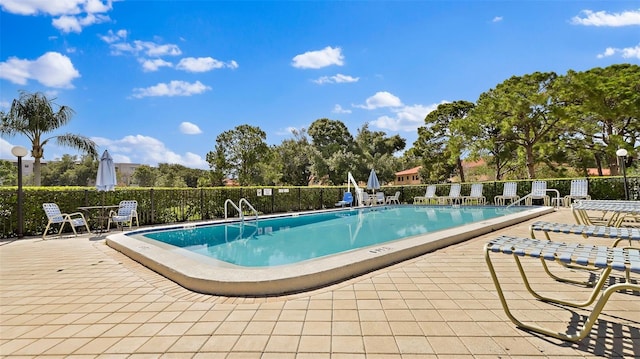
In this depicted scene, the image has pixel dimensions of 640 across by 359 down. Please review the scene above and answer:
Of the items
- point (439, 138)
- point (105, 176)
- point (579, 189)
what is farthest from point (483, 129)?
point (105, 176)

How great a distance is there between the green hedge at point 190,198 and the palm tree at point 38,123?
23.9ft

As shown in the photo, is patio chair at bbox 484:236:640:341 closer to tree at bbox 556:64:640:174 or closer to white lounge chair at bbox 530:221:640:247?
white lounge chair at bbox 530:221:640:247

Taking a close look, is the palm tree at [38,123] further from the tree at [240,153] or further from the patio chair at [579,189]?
the patio chair at [579,189]

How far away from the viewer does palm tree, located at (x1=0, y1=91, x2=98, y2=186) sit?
14.2 m

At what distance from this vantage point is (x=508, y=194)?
1446cm

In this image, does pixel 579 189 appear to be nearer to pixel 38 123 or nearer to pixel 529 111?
pixel 529 111

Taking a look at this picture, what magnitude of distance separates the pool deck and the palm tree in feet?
44.3

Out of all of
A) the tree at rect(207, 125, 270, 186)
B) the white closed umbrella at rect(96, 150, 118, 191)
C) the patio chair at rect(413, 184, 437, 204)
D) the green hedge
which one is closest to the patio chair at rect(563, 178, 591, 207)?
the green hedge

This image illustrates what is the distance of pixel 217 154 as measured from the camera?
26.3 meters

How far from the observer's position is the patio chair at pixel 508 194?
46.9ft

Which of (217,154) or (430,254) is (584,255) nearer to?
(430,254)

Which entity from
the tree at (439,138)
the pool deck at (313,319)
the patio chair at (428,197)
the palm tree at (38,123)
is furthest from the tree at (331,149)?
the pool deck at (313,319)

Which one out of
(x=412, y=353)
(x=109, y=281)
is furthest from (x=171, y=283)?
(x=412, y=353)

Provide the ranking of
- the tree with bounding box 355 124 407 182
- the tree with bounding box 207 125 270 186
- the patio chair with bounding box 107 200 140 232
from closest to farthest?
Answer: the patio chair with bounding box 107 200 140 232 → the tree with bounding box 207 125 270 186 → the tree with bounding box 355 124 407 182
